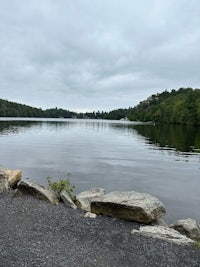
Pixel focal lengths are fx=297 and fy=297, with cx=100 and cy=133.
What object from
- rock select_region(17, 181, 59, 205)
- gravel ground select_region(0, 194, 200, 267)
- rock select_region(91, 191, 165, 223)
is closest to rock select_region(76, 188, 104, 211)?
rock select_region(91, 191, 165, 223)

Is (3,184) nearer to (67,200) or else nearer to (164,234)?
(67,200)

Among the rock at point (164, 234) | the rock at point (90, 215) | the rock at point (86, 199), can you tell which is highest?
the rock at point (164, 234)

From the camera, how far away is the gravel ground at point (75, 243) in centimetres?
871

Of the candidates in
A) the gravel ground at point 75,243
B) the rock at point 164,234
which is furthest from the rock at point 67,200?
the rock at point 164,234

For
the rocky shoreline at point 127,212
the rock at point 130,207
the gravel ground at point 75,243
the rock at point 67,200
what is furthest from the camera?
the rock at point 67,200

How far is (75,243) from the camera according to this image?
33.0 feet

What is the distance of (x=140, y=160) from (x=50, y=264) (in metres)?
27.7

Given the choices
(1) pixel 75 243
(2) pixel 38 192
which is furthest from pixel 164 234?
(2) pixel 38 192

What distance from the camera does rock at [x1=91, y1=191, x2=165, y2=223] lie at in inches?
523

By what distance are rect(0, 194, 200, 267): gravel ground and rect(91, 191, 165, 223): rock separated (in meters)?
0.43

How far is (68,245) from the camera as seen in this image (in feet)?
32.2

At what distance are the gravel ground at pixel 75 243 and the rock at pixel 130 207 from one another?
1.41 ft

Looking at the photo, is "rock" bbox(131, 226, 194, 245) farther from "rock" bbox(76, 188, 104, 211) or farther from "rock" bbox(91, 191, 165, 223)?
"rock" bbox(76, 188, 104, 211)

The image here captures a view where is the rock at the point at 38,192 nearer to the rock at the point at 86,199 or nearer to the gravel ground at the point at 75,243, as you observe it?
the rock at the point at 86,199
